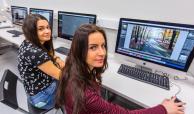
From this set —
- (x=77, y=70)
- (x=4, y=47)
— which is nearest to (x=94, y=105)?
(x=77, y=70)

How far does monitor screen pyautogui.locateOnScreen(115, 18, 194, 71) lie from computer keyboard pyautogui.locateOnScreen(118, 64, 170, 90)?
0.36 ft

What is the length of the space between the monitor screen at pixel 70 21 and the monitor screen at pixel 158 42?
467 mm

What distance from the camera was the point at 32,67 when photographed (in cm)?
123

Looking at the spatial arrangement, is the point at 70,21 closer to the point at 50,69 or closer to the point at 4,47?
the point at 50,69

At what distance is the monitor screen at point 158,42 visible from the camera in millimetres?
1155

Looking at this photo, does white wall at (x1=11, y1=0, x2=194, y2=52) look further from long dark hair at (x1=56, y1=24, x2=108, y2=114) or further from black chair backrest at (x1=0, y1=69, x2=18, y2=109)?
black chair backrest at (x1=0, y1=69, x2=18, y2=109)

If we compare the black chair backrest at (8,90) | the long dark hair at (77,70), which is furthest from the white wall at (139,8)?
the black chair backrest at (8,90)

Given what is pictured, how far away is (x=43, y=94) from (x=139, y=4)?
1.19 meters

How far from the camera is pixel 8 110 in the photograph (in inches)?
79.0

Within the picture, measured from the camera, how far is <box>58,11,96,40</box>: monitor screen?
5.73 feet

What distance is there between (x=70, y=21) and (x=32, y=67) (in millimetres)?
848

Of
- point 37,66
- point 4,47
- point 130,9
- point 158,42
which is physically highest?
point 130,9

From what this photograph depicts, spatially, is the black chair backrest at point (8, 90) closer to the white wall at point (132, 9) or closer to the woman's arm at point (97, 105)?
the woman's arm at point (97, 105)

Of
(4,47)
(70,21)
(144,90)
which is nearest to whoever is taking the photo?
(144,90)
